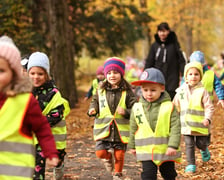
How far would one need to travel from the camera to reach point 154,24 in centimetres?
3312

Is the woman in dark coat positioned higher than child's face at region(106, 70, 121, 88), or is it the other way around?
the woman in dark coat

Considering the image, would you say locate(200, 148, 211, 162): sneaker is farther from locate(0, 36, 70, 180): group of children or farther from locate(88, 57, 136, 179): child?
locate(0, 36, 70, 180): group of children

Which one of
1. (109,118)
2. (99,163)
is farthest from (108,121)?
(99,163)

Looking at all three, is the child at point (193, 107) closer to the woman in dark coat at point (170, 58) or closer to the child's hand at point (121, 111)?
the child's hand at point (121, 111)

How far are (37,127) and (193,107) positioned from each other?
156 inches

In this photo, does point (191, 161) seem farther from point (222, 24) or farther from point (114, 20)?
point (222, 24)

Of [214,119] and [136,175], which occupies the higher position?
[214,119]

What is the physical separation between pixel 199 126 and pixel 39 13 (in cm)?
1248

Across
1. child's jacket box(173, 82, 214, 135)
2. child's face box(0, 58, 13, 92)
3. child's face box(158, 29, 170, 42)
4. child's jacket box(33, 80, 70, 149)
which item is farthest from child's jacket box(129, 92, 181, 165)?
child's face box(158, 29, 170, 42)

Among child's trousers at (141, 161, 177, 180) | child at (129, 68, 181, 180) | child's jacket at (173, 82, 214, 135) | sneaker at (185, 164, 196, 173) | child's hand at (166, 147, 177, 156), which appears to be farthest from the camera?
sneaker at (185, 164, 196, 173)

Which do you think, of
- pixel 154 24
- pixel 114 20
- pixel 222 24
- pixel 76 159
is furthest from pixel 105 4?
pixel 222 24

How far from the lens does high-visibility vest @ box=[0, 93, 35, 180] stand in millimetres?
3693

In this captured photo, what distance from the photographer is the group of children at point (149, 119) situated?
17.6ft

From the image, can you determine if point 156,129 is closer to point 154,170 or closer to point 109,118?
point 154,170
